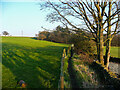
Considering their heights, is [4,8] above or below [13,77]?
above

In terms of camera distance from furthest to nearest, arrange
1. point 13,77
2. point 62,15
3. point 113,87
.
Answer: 1. point 62,15
2. point 113,87
3. point 13,77

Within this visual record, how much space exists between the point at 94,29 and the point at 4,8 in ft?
26.0

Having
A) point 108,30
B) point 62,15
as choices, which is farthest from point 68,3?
point 108,30

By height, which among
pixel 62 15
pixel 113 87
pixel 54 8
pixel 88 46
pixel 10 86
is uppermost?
pixel 54 8

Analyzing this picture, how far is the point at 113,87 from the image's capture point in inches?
205

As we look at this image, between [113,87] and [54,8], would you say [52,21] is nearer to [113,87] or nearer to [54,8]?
[54,8]

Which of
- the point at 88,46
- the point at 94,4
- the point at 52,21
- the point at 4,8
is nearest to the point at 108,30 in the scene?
the point at 94,4

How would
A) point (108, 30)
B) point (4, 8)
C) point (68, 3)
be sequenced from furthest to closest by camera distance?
point (108, 30) → point (68, 3) → point (4, 8)

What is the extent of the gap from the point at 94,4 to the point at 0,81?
30.5 feet

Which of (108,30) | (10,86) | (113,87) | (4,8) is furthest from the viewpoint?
(108,30)

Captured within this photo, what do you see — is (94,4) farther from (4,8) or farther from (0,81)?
(0,81)

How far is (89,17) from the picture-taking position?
9836 mm

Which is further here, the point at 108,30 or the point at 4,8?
the point at 108,30

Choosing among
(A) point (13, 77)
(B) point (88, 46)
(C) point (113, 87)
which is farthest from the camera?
(B) point (88, 46)
